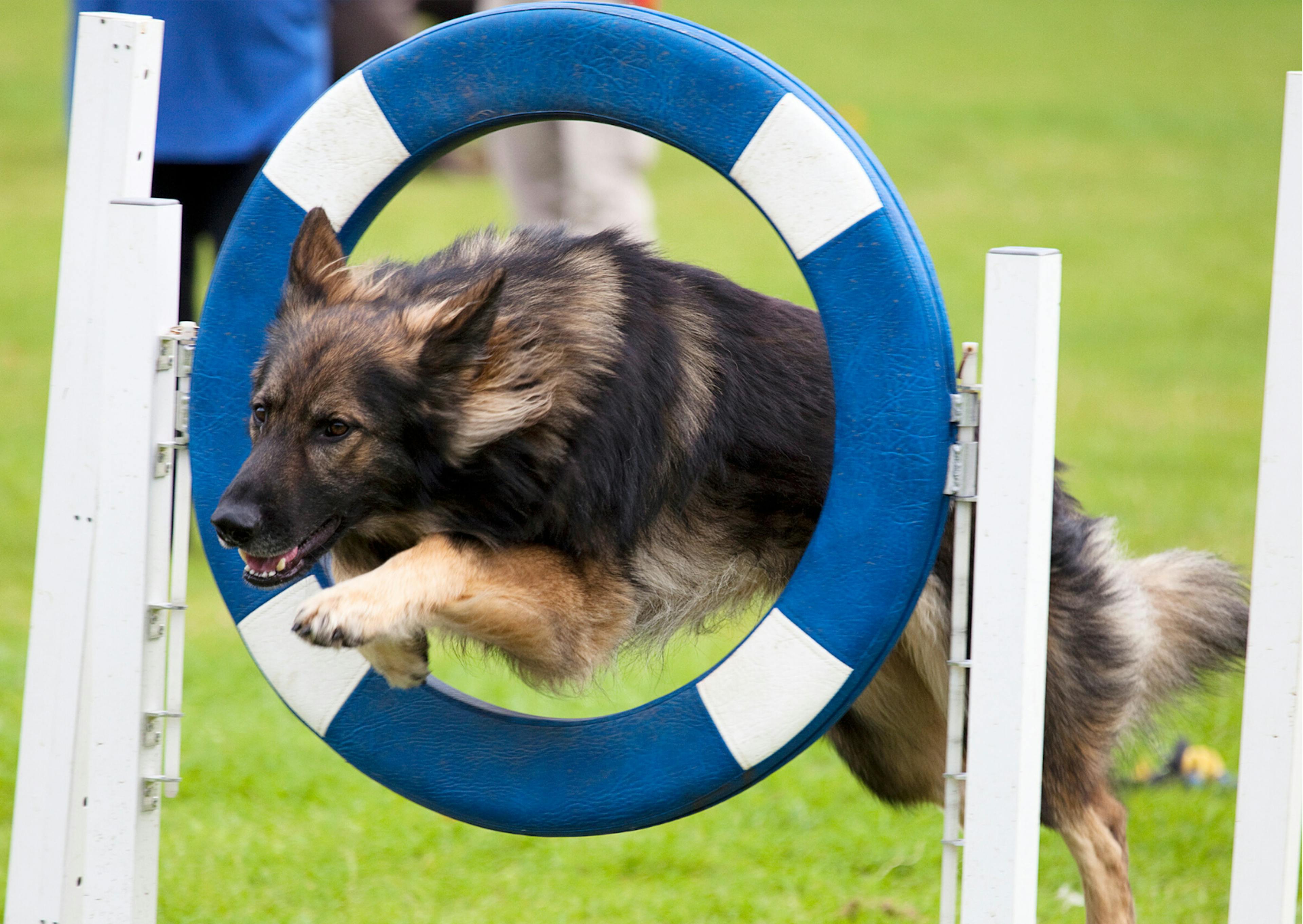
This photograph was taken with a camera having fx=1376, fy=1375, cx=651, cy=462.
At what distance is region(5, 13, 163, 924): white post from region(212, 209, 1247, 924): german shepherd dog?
0.38 m

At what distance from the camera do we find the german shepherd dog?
2.39 m

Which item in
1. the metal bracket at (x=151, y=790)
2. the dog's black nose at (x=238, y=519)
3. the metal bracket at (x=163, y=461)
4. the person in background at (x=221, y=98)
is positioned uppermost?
the person in background at (x=221, y=98)

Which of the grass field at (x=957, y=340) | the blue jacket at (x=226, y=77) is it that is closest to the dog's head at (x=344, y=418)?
the grass field at (x=957, y=340)

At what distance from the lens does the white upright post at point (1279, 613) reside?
7.03ft

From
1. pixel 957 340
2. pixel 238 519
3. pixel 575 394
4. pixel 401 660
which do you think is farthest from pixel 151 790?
pixel 957 340

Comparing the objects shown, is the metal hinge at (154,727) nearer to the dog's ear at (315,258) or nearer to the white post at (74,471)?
the white post at (74,471)

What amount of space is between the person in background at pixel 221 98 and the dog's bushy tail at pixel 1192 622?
342cm

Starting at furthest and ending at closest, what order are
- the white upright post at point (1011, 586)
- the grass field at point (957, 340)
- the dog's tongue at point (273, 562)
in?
1. the grass field at point (957, 340)
2. the dog's tongue at point (273, 562)
3. the white upright post at point (1011, 586)

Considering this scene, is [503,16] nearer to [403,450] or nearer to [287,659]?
[403,450]

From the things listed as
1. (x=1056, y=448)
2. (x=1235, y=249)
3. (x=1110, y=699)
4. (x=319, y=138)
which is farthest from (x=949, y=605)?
(x=1235, y=249)

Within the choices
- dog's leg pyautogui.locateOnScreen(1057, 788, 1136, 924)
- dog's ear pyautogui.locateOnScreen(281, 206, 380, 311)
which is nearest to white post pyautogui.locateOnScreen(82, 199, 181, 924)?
dog's ear pyautogui.locateOnScreen(281, 206, 380, 311)

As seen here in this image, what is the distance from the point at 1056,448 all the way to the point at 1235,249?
16.7 feet

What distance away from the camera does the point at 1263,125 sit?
1552cm

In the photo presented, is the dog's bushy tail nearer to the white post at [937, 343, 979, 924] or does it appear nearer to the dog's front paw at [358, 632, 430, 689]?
the white post at [937, 343, 979, 924]
